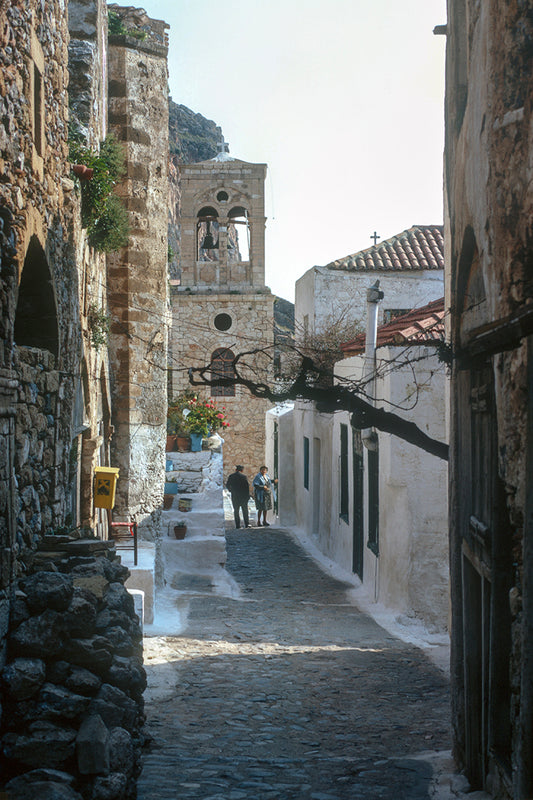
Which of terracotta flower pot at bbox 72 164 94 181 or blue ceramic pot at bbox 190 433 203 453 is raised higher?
terracotta flower pot at bbox 72 164 94 181

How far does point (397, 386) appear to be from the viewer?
32.9 feet

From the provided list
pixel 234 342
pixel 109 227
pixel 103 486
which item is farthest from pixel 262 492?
pixel 109 227

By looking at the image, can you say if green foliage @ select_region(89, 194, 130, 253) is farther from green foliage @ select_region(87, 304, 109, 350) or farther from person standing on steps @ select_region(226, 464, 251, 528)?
person standing on steps @ select_region(226, 464, 251, 528)

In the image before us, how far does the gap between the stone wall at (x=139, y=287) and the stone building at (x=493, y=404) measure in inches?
237

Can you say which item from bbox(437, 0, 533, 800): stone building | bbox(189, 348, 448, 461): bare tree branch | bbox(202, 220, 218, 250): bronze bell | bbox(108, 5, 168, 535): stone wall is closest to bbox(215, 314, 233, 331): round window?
bbox(202, 220, 218, 250): bronze bell

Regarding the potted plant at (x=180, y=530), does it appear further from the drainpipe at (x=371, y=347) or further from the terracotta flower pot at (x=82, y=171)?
the terracotta flower pot at (x=82, y=171)

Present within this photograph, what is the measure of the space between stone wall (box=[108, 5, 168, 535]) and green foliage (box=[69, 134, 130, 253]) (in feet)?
5.42

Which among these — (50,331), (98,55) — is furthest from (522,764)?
(98,55)

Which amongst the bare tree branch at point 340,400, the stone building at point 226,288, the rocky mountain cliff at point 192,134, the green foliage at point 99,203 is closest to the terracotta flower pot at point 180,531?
the green foliage at point 99,203

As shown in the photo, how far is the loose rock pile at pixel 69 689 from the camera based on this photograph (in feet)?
12.4

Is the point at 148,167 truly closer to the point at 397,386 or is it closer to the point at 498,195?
the point at 397,386

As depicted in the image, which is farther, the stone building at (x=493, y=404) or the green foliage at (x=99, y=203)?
the green foliage at (x=99, y=203)

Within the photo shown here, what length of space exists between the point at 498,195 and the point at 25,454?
121 inches

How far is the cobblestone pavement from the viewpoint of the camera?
4.87 metres
